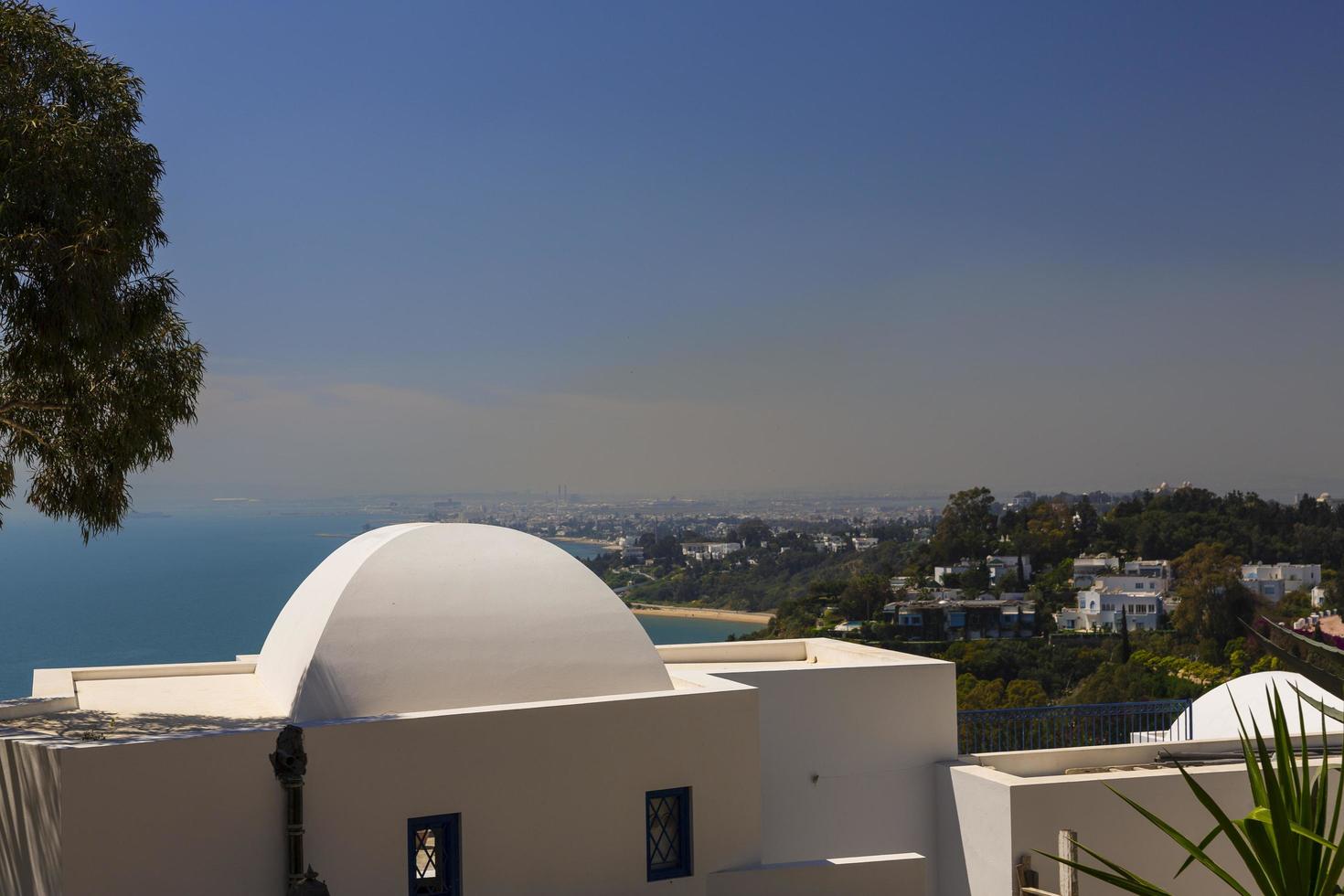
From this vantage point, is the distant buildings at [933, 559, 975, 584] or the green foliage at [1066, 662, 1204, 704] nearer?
the green foliage at [1066, 662, 1204, 704]

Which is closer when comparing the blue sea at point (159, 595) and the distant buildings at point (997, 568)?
the distant buildings at point (997, 568)

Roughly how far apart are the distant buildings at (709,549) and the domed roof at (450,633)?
60504 mm

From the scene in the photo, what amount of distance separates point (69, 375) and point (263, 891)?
4.68m

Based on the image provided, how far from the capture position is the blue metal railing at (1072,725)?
17.7m

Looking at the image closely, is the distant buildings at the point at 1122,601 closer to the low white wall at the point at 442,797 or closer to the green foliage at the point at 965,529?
the green foliage at the point at 965,529

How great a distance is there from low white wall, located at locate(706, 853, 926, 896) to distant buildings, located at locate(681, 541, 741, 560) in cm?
6097

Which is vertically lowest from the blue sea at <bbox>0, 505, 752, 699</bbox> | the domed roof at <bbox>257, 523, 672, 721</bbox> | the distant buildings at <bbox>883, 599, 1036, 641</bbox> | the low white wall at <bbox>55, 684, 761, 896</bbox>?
the blue sea at <bbox>0, 505, 752, 699</bbox>

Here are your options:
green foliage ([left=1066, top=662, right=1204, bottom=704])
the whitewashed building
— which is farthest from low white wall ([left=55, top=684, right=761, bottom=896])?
the whitewashed building

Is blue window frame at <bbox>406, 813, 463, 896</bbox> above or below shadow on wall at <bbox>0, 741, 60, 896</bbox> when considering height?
below

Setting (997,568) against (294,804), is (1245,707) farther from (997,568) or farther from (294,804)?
(997,568)

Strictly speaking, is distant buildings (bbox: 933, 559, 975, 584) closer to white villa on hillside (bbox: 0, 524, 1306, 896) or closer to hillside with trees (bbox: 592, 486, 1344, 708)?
hillside with trees (bbox: 592, 486, 1344, 708)

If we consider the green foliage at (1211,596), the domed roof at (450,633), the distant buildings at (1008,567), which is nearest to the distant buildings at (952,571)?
the distant buildings at (1008,567)

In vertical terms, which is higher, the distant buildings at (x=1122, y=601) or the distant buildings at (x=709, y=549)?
the distant buildings at (x=709, y=549)

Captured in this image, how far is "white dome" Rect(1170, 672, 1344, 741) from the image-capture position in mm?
17844
